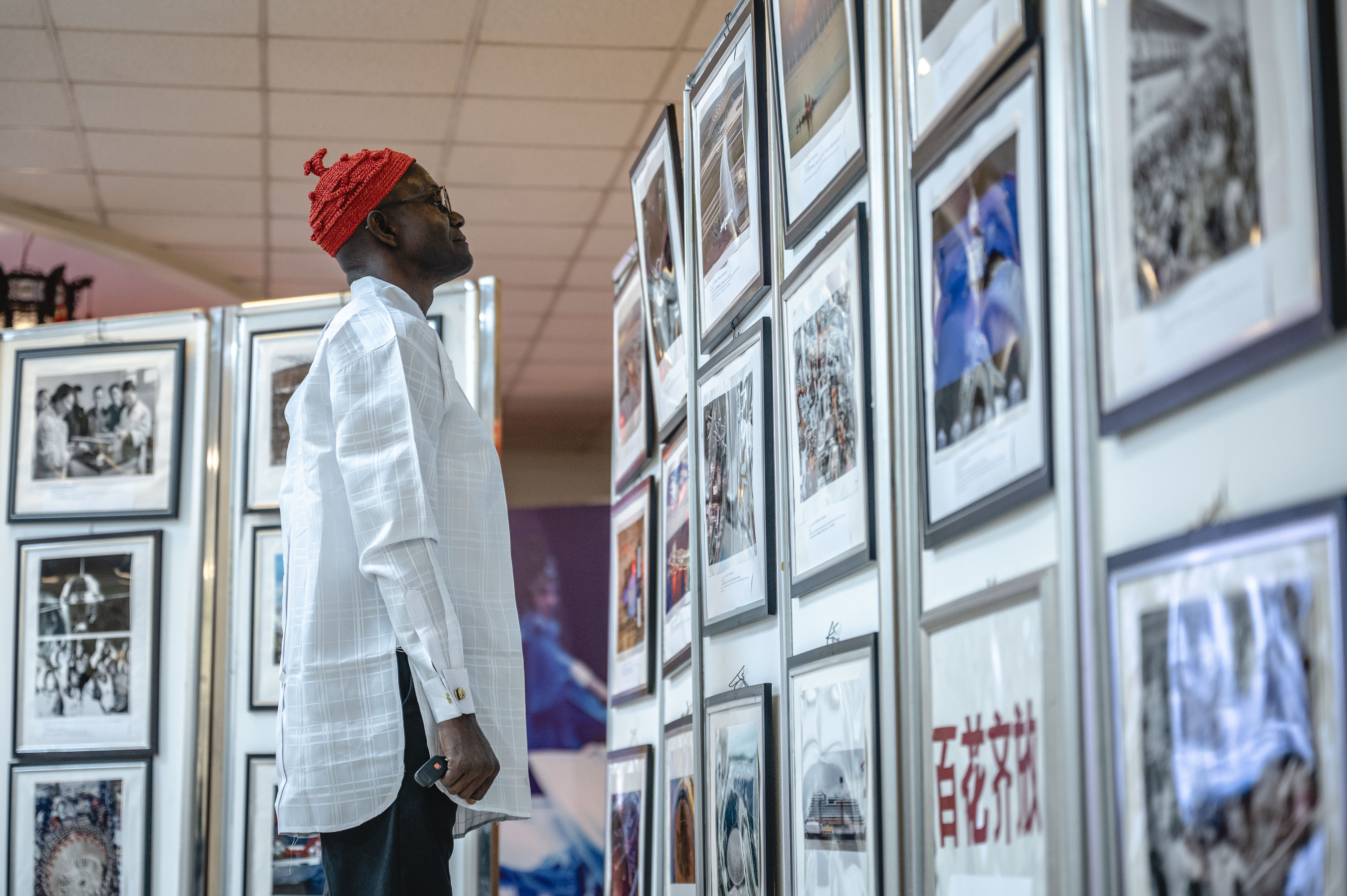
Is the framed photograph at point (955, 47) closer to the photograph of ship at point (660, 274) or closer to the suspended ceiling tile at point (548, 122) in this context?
the photograph of ship at point (660, 274)

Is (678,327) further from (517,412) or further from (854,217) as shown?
(517,412)

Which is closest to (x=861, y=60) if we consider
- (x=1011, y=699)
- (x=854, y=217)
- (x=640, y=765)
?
(x=854, y=217)

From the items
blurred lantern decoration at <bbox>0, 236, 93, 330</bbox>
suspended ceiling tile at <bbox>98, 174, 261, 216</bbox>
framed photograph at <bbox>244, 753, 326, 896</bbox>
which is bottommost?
framed photograph at <bbox>244, 753, 326, 896</bbox>

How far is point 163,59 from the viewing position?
16.1ft

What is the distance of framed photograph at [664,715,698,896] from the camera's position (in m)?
2.63

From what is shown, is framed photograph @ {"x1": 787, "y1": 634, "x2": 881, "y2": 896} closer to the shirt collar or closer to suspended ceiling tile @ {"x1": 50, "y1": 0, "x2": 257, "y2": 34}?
the shirt collar

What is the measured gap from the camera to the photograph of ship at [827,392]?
6.00ft

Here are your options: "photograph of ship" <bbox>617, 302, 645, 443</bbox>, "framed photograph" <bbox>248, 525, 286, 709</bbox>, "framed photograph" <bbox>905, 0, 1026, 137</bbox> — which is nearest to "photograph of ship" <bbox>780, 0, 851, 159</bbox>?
"framed photograph" <bbox>905, 0, 1026, 137</bbox>

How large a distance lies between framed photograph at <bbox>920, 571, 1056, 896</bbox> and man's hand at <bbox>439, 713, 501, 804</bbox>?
65 centimetres

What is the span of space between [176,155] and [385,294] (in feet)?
12.8

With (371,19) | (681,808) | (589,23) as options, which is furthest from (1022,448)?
(371,19)

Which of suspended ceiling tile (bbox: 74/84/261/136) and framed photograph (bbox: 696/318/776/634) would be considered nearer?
framed photograph (bbox: 696/318/776/634)

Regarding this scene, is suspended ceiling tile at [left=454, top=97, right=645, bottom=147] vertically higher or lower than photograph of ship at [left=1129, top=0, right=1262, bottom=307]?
higher

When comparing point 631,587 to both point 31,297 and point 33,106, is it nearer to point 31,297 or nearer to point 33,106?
point 33,106
